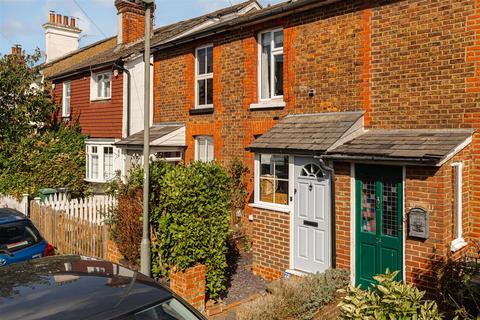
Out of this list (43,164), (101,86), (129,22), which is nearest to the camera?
(43,164)

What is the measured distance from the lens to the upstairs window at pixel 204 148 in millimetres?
12516

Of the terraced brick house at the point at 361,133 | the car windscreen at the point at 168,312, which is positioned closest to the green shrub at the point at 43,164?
the terraced brick house at the point at 361,133

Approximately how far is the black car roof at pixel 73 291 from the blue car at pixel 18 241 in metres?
3.87

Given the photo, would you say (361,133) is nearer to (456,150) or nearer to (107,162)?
(456,150)

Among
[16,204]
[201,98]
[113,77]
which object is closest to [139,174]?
[201,98]

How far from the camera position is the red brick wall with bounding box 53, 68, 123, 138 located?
15625mm

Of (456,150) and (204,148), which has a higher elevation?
(204,148)

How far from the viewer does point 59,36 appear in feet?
82.9

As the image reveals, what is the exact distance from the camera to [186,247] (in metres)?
6.61

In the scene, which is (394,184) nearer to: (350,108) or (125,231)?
(350,108)

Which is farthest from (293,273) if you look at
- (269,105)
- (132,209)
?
(269,105)

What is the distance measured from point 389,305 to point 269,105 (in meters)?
6.87

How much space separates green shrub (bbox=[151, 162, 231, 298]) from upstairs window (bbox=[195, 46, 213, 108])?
5.81m

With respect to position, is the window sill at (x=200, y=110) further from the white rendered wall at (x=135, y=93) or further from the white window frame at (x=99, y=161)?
the white window frame at (x=99, y=161)
